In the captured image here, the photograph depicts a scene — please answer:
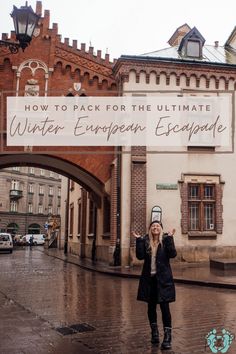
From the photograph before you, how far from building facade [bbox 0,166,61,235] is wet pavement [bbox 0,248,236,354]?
53.5 meters

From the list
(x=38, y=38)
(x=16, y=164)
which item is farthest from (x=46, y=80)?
(x=16, y=164)

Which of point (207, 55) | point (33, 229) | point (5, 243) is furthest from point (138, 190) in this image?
point (33, 229)

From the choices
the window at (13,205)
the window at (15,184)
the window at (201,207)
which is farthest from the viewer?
the window at (15,184)

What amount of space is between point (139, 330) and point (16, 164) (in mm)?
15174

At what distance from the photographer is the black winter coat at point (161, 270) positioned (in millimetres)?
5934

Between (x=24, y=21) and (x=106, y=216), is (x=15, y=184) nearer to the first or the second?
(x=106, y=216)

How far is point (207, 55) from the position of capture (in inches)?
900

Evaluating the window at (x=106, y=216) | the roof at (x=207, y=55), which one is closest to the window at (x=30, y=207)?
the roof at (x=207, y=55)

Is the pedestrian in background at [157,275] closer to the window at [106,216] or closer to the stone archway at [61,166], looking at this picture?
the stone archway at [61,166]

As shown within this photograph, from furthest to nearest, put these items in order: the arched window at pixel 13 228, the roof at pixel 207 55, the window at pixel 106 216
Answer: the arched window at pixel 13 228
the window at pixel 106 216
the roof at pixel 207 55

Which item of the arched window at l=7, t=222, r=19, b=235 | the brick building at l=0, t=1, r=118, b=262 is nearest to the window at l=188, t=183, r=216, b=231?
the brick building at l=0, t=1, r=118, b=262

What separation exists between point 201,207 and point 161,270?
46.3 feet

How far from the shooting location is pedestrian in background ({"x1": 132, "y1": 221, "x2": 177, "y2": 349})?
5.94m

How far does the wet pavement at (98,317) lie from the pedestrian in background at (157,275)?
0.40 meters
